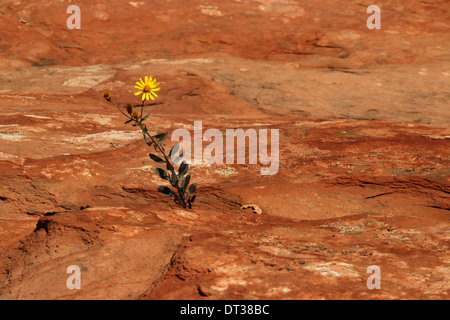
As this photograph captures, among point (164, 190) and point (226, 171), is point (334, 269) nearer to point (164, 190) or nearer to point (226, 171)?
point (164, 190)

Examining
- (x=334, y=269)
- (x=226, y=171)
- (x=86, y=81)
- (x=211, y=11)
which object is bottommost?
(x=226, y=171)

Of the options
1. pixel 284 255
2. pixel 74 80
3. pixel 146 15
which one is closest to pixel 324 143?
pixel 284 255

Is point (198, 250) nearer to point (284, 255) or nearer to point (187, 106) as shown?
point (284, 255)

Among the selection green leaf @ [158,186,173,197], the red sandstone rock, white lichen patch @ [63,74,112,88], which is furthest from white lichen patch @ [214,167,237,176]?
white lichen patch @ [63,74,112,88]

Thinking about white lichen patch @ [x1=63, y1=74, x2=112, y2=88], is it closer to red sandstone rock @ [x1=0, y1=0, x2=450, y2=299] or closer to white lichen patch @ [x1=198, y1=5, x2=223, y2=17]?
red sandstone rock @ [x1=0, y1=0, x2=450, y2=299]

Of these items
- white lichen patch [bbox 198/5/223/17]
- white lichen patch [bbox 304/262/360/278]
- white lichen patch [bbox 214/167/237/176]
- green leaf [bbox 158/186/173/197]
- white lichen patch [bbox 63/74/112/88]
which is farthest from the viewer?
white lichen patch [bbox 198/5/223/17]

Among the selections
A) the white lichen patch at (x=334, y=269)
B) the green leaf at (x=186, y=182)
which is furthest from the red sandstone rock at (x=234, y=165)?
the green leaf at (x=186, y=182)

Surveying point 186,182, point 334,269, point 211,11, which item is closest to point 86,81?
point 211,11

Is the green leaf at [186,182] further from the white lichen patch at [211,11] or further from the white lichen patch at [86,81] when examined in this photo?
the white lichen patch at [211,11]
